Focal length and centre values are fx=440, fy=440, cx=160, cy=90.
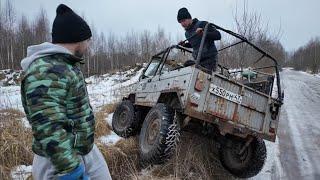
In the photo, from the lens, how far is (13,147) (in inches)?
238

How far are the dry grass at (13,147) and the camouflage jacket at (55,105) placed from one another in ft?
10.2

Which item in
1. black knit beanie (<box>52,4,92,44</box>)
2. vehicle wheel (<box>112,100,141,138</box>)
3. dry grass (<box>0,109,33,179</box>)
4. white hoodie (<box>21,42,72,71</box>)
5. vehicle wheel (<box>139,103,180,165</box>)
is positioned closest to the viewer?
white hoodie (<box>21,42,72,71</box>)

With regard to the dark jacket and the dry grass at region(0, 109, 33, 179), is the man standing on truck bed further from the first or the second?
the dry grass at region(0, 109, 33, 179)

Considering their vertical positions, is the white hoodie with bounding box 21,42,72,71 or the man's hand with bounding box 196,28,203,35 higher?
the white hoodie with bounding box 21,42,72,71

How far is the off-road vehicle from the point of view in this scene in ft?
19.4

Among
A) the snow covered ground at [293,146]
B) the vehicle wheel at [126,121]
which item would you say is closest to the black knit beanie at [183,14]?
the vehicle wheel at [126,121]

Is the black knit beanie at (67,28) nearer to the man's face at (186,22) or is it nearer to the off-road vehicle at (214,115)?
the off-road vehicle at (214,115)

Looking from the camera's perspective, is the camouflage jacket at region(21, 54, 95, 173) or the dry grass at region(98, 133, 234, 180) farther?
the dry grass at region(98, 133, 234, 180)

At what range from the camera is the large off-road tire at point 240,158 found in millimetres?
6703

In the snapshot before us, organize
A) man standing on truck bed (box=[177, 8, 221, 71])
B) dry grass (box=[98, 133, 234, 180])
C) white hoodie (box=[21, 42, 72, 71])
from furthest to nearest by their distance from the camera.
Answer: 1. man standing on truck bed (box=[177, 8, 221, 71])
2. dry grass (box=[98, 133, 234, 180])
3. white hoodie (box=[21, 42, 72, 71])

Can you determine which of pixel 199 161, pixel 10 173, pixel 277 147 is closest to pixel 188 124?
pixel 199 161

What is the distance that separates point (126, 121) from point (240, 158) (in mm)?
2427

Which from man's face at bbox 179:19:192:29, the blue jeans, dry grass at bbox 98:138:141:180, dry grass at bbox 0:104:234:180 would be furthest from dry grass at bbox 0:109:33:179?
man's face at bbox 179:19:192:29

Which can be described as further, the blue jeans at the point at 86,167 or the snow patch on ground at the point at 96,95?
the snow patch on ground at the point at 96,95
